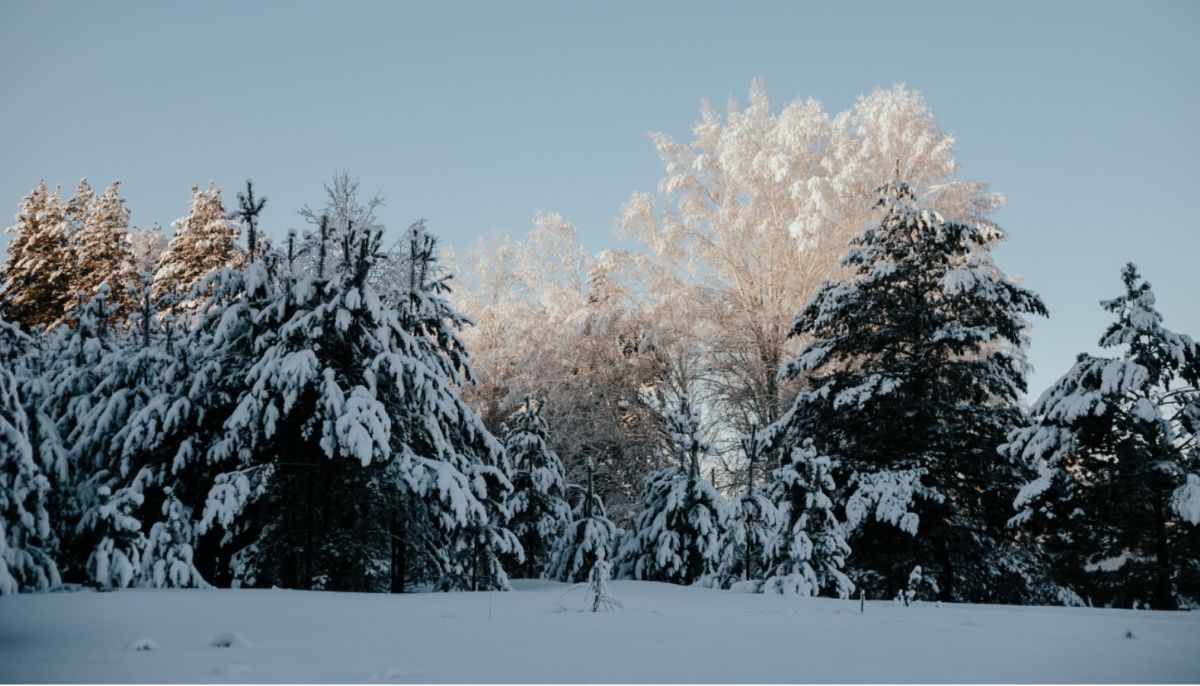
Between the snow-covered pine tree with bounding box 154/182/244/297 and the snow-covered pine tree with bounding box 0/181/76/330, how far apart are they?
455cm

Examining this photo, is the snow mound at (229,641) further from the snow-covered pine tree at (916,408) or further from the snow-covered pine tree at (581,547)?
the snow-covered pine tree at (916,408)

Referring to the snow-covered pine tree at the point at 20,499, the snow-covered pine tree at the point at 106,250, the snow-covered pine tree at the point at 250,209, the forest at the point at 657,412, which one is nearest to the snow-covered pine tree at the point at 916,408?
the forest at the point at 657,412

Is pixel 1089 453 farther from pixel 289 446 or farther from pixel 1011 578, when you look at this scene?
pixel 289 446

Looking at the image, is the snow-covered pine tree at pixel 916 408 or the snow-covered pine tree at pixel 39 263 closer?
the snow-covered pine tree at pixel 916 408

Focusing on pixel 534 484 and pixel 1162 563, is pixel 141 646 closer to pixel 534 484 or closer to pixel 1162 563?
pixel 534 484

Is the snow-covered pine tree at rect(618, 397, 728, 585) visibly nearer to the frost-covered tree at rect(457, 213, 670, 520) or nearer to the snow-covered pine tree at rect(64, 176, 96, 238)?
the frost-covered tree at rect(457, 213, 670, 520)

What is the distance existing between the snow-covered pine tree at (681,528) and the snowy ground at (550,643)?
7.35m

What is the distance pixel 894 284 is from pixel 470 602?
11.3 meters

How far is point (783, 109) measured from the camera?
21.8 m

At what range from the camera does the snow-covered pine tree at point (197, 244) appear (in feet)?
95.2

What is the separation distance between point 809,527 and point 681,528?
3197 millimetres

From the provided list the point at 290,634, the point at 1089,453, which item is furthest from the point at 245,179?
the point at 1089,453

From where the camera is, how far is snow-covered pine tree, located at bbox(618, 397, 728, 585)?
547 inches

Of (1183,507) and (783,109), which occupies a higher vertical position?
(783,109)
